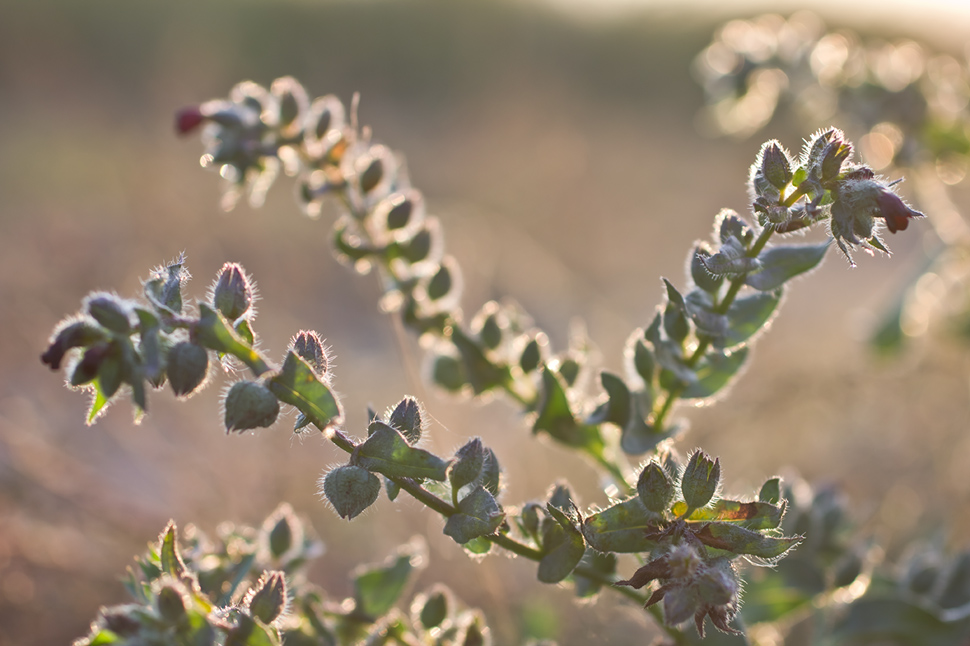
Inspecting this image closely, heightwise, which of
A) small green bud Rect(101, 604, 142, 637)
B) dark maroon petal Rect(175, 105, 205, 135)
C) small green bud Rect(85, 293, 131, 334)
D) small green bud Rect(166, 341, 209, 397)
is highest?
dark maroon petal Rect(175, 105, 205, 135)

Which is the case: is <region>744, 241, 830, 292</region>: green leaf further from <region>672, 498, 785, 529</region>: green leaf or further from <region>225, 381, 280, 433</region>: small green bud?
<region>225, 381, 280, 433</region>: small green bud

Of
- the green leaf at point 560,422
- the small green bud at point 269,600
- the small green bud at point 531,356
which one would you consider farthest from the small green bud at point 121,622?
the small green bud at point 531,356

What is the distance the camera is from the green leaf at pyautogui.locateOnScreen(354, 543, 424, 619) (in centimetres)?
136

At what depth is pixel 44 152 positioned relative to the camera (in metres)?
7.46

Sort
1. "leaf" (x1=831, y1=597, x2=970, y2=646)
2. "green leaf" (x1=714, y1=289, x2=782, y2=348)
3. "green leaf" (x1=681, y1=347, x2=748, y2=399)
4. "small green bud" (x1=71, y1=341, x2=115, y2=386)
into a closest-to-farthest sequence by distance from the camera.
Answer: "small green bud" (x1=71, y1=341, x2=115, y2=386) → "green leaf" (x1=714, y1=289, x2=782, y2=348) → "green leaf" (x1=681, y1=347, x2=748, y2=399) → "leaf" (x1=831, y1=597, x2=970, y2=646)

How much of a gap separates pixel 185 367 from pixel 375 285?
525cm

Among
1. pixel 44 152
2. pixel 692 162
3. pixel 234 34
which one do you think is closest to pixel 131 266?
pixel 44 152

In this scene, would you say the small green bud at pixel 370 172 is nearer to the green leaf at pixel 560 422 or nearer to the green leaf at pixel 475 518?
the green leaf at pixel 560 422

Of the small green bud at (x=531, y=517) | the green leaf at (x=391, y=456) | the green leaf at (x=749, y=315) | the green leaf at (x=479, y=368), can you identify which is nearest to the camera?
the green leaf at (x=391, y=456)

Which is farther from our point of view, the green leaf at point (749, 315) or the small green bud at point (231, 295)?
the green leaf at point (749, 315)

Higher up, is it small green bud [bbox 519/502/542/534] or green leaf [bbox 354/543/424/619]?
small green bud [bbox 519/502/542/534]

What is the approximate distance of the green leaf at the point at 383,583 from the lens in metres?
1.36

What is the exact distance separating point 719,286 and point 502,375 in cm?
58

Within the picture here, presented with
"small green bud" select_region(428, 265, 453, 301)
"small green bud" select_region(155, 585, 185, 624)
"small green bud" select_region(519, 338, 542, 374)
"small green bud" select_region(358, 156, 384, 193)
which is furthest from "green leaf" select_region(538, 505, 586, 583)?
"small green bud" select_region(358, 156, 384, 193)
